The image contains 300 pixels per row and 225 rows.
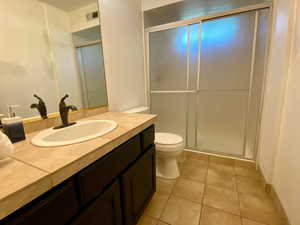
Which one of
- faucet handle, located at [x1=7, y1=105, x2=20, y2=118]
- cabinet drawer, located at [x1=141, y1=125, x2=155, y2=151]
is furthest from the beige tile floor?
faucet handle, located at [x1=7, y1=105, x2=20, y2=118]

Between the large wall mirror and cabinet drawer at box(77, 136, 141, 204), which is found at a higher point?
the large wall mirror

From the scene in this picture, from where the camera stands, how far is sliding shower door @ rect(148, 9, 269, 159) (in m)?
1.74

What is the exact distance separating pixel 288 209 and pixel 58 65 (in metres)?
2.02

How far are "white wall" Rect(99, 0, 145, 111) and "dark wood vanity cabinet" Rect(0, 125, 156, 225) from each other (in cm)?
75

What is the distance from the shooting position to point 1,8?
2.70ft

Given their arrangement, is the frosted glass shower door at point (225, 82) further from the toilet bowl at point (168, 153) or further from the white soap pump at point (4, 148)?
the white soap pump at point (4, 148)

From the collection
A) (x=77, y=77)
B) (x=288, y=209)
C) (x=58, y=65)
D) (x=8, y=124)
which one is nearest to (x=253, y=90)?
(x=288, y=209)

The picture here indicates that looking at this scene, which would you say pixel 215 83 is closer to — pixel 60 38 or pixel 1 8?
pixel 60 38

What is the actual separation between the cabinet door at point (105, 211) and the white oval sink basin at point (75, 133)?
308 millimetres

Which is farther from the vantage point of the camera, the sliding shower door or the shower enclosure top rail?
the sliding shower door

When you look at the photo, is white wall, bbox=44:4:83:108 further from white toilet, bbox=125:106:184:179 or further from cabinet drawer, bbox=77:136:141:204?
white toilet, bbox=125:106:184:179

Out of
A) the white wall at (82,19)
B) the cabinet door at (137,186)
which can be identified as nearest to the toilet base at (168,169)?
the cabinet door at (137,186)

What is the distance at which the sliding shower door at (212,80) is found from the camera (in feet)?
5.72

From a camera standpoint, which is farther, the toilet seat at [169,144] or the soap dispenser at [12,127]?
the toilet seat at [169,144]
